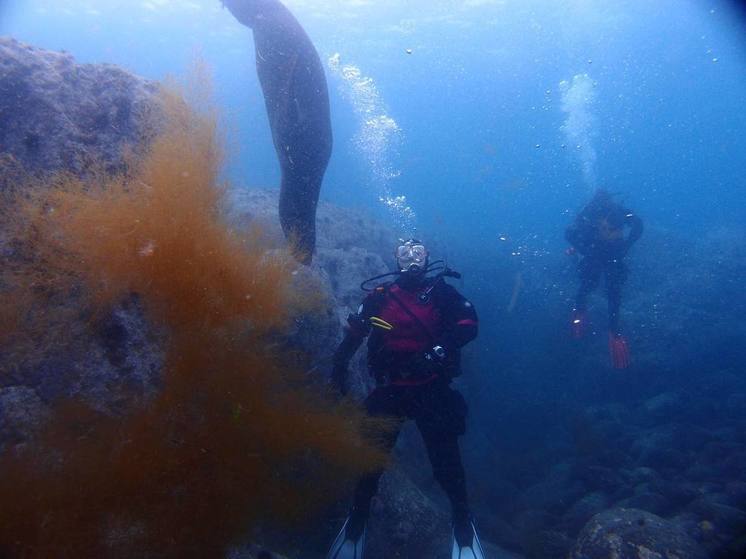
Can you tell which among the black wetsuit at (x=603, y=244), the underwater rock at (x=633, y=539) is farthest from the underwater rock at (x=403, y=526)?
the black wetsuit at (x=603, y=244)

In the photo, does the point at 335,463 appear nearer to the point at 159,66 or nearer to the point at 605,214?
the point at 605,214

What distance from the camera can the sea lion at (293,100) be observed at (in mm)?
6465

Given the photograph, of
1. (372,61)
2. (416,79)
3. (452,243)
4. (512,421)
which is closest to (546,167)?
(416,79)

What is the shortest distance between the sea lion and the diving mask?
5.31ft

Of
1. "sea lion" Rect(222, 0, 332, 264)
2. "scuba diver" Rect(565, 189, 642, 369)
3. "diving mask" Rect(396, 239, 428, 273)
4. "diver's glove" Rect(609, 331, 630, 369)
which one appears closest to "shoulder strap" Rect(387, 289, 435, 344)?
"diving mask" Rect(396, 239, 428, 273)

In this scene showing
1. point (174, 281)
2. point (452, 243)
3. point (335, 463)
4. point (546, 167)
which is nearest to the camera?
point (174, 281)

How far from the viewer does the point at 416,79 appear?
172 ft

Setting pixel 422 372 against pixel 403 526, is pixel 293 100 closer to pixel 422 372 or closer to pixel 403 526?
pixel 422 372

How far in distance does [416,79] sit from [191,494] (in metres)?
56.3

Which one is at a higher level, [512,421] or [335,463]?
[512,421]

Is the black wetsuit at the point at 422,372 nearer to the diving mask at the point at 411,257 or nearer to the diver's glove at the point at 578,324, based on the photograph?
the diving mask at the point at 411,257

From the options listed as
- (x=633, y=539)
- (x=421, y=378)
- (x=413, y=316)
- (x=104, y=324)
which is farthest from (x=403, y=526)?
(x=104, y=324)

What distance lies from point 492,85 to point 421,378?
197ft

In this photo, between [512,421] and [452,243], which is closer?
[512,421]
